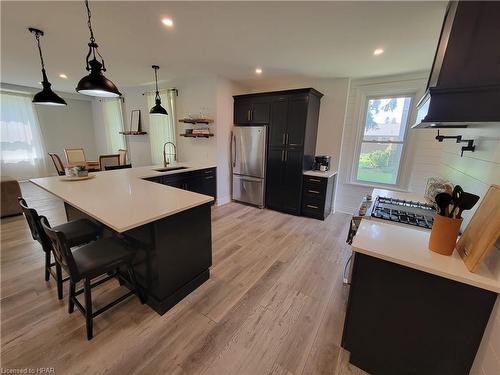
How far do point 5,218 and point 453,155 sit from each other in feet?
21.1

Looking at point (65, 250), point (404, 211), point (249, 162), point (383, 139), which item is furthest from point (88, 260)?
point (383, 139)

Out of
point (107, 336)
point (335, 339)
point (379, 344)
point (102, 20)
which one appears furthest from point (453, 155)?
point (102, 20)

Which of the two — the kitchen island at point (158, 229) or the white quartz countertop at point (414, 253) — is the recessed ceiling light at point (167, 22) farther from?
the white quartz countertop at point (414, 253)

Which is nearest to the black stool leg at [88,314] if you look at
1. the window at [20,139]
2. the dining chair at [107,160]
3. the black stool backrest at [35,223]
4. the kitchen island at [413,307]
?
the black stool backrest at [35,223]

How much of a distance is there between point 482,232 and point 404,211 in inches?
36.4

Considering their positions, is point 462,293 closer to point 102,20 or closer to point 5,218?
point 102,20

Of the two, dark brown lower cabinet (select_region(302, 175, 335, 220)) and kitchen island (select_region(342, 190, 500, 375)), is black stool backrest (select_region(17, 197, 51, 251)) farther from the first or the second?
dark brown lower cabinet (select_region(302, 175, 335, 220))

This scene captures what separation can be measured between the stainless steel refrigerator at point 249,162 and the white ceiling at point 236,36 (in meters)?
1.10

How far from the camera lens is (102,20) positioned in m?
2.15

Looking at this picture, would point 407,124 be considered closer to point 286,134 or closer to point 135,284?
point 286,134

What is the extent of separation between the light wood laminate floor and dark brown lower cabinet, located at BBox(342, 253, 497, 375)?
1.02ft

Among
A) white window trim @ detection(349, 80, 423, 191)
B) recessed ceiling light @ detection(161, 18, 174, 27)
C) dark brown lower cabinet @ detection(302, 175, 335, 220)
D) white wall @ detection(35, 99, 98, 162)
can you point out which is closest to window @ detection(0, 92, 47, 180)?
white wall @ detection(35, 99, 98, 162)

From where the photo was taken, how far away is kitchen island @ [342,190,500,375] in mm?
1002

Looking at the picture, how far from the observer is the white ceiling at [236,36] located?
1882mm
